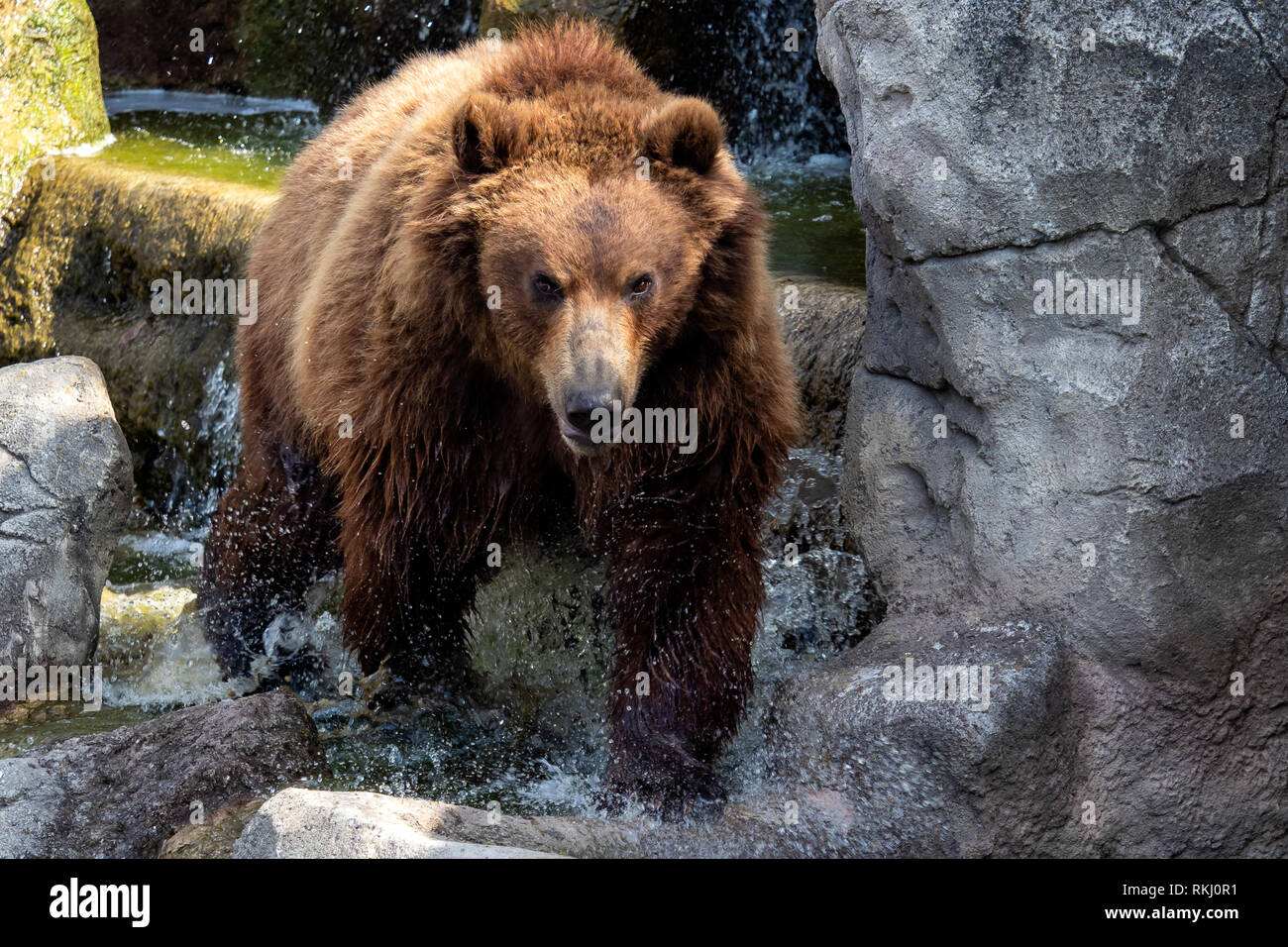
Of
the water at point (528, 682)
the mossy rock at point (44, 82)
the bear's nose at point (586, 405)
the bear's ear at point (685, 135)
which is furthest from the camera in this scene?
the mossy rock at point (44, 82)

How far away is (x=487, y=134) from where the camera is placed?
4.48 metres

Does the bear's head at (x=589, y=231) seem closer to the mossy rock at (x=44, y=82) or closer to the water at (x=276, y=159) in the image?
the water at (x=276, y=159)

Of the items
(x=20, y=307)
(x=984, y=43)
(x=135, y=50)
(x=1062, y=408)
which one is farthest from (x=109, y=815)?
(x=135, y=50)

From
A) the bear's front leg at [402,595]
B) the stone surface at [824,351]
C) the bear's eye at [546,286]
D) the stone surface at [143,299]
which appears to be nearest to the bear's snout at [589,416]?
the bear's eye at [546,286]

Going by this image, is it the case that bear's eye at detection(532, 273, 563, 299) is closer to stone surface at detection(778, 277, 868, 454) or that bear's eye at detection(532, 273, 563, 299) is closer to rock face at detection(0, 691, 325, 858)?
rock face at detection(0, 691, 325, 858)

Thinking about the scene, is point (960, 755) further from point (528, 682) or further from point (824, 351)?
point (824, 351)

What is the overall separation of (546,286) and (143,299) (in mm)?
5220

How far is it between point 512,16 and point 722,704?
5.52 meters

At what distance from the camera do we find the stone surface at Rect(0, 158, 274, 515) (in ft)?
26.9

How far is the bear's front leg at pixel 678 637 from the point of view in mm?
4918

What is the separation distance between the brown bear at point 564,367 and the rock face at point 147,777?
601mm

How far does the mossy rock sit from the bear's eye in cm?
619

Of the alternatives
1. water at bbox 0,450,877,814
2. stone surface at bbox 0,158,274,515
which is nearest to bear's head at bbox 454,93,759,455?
water at bbox 0,450,877,814

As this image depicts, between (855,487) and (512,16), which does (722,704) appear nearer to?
(855,487)
